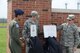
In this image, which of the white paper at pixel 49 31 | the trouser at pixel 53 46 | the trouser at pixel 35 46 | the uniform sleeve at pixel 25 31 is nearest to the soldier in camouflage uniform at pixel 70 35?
the white paper at pixel 49 31

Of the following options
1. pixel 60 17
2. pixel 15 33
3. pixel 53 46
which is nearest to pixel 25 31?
pixel 15 33

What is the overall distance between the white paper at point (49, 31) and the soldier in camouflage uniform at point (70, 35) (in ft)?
1.02

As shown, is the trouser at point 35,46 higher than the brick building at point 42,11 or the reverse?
the reverse

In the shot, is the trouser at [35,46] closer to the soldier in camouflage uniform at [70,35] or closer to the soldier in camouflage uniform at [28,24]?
the soldier in camouflage uniform at [28,24]

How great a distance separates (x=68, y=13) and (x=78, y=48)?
3.53ft

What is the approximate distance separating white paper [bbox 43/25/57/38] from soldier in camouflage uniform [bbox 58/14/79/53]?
311 millimetres

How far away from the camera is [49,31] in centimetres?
840

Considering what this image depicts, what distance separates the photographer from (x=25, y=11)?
9039 mm

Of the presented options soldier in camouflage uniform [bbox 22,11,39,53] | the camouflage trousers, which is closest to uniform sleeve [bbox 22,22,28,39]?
soldier in camouflage uniform [bbox 22,11,39,53]

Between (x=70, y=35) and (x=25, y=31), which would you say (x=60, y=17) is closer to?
(x=70, y=35)

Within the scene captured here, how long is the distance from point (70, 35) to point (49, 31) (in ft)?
1.92

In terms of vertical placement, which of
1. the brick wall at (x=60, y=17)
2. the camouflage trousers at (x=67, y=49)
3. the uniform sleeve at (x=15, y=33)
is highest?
the brick wall at (x=60, y=17)

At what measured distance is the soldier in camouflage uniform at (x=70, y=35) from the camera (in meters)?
8.52

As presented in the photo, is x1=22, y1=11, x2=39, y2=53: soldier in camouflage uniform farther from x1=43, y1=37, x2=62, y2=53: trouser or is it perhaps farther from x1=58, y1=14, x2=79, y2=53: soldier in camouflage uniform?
x1=58, y1=14, x2=79, y2=53: soldier in camouflage uniform
